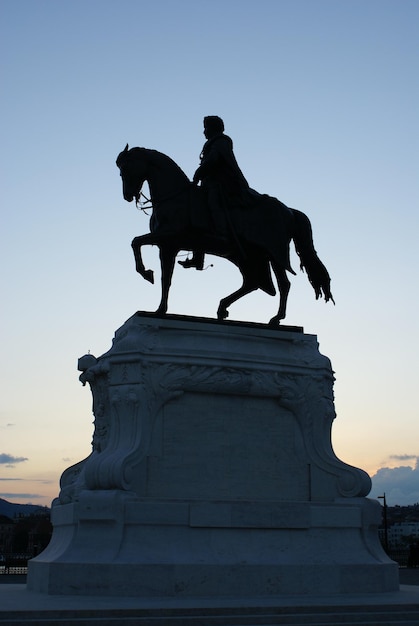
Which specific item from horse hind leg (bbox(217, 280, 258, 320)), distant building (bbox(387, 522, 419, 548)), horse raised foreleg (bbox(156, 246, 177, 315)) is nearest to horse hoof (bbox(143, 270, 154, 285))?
horse raised foreleg (bbox(156, 246, 177, 315))

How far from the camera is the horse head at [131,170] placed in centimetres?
1565

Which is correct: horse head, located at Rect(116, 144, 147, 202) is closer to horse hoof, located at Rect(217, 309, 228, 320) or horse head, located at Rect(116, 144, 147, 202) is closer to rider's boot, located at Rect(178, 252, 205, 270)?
rider's boot, located at Rect(178, 252, 205, 270)

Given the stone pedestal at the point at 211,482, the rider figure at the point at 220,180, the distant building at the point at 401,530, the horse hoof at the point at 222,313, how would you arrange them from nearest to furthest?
the stone pedestal at the point at 211,482 < the rider figure at the point at 220,180 < the horse hoof at the point at 222,313 < the distant building at the point at 401,530

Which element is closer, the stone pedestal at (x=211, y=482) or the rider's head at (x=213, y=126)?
the stone pedestal at (x=211, y=482)

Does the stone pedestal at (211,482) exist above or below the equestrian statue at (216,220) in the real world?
below

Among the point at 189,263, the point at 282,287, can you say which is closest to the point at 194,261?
the point at 189,263

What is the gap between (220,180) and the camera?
16078 millimetres

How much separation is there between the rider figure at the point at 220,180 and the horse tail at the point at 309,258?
132 centimetres

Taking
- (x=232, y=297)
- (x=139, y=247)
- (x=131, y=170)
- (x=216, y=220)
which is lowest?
(x=232, y=297)

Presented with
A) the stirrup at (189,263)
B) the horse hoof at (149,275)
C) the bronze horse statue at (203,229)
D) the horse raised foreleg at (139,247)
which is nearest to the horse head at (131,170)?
the bronze horse statue at (203,229)

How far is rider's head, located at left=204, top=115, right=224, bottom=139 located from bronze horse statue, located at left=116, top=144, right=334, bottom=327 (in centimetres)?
115

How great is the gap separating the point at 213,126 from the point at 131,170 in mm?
2010

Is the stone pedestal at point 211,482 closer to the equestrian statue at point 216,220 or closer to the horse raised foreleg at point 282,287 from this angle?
the horse raised foreleg at point 282,287

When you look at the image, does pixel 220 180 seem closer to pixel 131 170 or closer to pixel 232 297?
pixel 131 170
